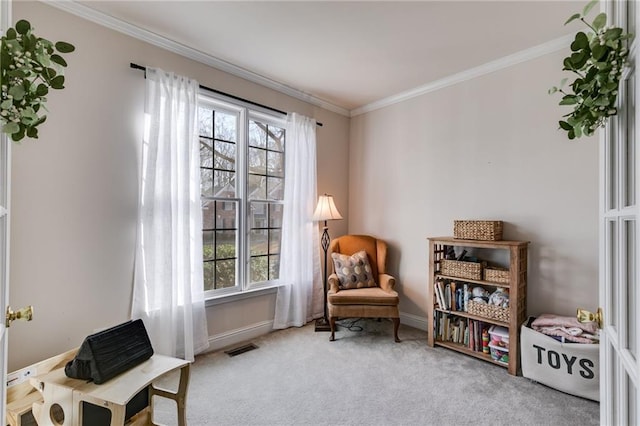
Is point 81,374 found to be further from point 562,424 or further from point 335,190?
point 335,190

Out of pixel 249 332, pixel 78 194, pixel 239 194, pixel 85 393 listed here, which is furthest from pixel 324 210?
pixel 85 393

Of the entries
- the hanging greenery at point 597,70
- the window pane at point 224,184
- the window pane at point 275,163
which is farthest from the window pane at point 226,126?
the hanging greenery at point 597,70

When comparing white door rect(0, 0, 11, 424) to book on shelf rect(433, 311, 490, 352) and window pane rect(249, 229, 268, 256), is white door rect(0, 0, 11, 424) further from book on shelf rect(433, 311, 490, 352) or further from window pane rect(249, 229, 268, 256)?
book on shelf rect(433, 311, 490, 352)

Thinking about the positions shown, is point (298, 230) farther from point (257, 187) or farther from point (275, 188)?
point (257, 187)

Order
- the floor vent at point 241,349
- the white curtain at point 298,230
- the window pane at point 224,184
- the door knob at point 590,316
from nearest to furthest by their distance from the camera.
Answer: the door knob at point 590,316, the floor vent at point 241,349, the window pane at point 224,184, the white curtain at point 298,230

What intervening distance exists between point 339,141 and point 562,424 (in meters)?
3.37

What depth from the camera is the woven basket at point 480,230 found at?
8.76 ft

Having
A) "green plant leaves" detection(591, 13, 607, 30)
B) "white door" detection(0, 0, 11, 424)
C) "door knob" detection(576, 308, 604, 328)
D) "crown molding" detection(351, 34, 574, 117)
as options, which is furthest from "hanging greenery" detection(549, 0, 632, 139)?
"crown molding" detection(351, 34, 574, 117)

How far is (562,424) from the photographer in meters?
1.84

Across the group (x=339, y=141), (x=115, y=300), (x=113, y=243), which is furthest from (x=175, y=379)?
(x=339, y=141)

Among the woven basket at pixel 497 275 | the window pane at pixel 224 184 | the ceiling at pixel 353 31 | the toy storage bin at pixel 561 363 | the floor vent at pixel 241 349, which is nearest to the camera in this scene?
the toy storage bin at pixel 561 363

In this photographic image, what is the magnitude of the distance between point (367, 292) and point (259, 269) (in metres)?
1.17

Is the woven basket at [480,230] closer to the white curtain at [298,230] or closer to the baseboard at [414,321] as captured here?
the baseboard at [414,321]

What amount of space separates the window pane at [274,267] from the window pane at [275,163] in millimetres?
941
